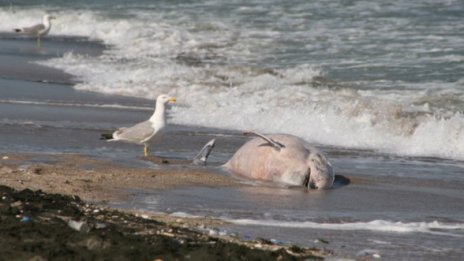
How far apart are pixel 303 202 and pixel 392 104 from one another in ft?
20.0

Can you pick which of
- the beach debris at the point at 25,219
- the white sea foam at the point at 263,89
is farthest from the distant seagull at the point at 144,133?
the beach debris at the point at 25,219

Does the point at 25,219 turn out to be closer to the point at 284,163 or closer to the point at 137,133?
the point at 284,163

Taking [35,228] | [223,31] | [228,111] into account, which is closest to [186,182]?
[35,228]

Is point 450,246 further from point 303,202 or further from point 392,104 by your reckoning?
point 392,104

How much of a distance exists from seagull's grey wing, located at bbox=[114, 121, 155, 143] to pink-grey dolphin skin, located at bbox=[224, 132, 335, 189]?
106cm

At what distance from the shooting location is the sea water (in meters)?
8.39

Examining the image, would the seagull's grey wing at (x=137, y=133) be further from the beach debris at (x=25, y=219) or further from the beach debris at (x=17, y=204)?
the beach debris at (x=25, y=219)

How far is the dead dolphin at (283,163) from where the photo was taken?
32.3ft

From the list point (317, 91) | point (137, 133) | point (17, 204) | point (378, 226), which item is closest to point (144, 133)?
point (137, 133)

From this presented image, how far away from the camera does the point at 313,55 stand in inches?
803

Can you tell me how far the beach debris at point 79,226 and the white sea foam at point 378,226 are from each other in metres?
1.49

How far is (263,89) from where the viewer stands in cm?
1675

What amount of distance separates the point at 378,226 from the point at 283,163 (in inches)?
78.4

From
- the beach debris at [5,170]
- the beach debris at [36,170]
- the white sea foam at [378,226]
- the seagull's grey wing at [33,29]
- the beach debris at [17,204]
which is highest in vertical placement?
the seagull's grey wing at [33,29]
